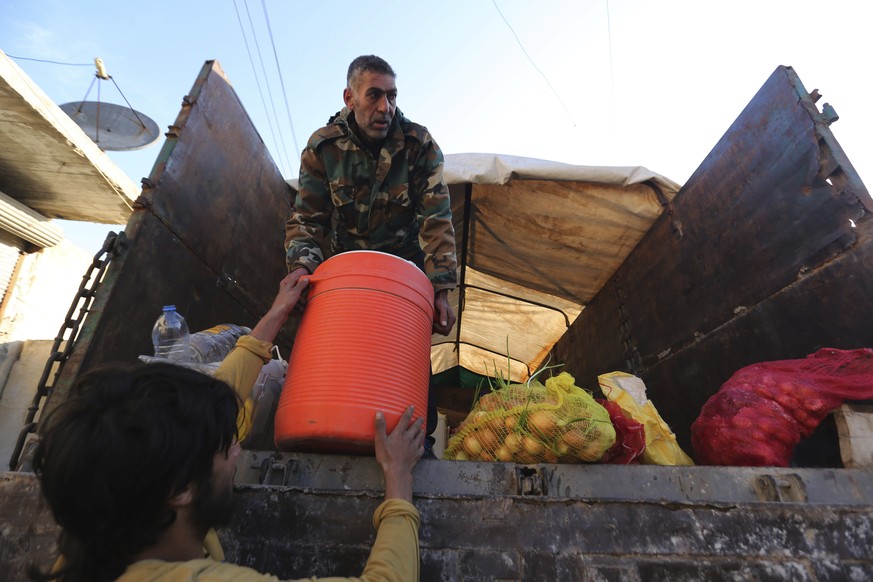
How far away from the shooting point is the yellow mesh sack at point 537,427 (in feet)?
5.05

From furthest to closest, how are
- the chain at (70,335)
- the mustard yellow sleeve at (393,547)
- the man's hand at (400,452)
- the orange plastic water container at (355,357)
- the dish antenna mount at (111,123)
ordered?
the dish antenna mount at (111,123), the chain at (70,335), the orange plastic water container at (355,357), the man's hand at (400,452), the mustard yellow sleeve at (393,547)

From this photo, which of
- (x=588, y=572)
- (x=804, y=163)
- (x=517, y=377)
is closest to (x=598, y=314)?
(x=804, y=163)

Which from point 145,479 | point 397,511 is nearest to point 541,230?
point 397,511

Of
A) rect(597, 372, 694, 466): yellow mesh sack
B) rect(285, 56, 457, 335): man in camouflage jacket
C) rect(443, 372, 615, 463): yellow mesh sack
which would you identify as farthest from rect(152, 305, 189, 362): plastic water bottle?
rect(597, 372, 694, 466): yellow mesh sack

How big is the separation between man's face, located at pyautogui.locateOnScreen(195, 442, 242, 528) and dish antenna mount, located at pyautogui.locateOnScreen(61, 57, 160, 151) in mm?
7034

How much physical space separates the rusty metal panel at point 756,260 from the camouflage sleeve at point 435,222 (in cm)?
157

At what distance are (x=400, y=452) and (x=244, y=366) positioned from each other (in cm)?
65

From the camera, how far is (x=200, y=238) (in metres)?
2.53

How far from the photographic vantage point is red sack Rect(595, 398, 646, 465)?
169cm

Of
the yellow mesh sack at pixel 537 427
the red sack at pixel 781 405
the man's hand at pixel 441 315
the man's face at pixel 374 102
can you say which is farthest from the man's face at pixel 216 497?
the man's face at pixel 374 102

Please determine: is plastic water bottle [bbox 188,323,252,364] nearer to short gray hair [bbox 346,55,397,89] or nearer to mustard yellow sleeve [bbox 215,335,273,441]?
mustard yellow sleeve [bbox 215,335,273,441]

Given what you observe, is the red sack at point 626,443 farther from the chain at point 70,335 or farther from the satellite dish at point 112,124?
the satellite dish at point 112,124

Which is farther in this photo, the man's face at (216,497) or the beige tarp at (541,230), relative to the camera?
the beige tarp at (541,230)

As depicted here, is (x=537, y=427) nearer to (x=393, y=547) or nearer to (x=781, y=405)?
(x=393, y=547)
